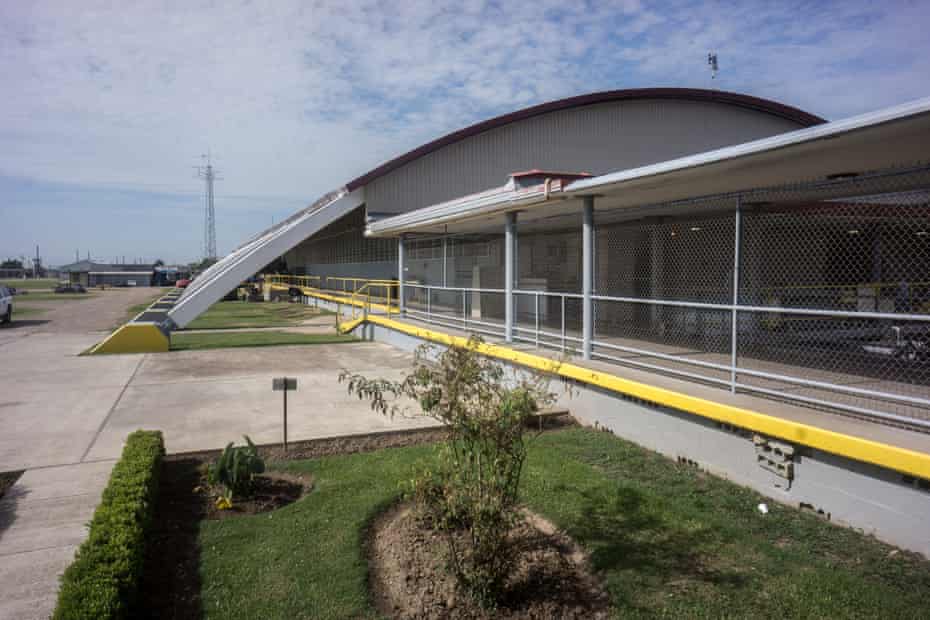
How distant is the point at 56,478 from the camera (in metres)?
6.46

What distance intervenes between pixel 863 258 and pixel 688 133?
932 cm

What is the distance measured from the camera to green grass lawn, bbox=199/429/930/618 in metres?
4.01

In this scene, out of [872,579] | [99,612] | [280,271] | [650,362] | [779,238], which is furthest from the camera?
[280,271]

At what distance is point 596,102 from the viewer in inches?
910

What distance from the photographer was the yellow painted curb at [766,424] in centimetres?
464

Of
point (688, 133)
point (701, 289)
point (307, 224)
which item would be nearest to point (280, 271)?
point (307, 224)

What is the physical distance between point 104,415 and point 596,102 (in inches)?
758

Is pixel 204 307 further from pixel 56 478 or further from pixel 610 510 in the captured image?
pixel 610 510

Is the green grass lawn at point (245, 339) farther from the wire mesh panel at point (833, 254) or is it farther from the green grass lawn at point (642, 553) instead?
the green grass lawn at point (642, 553)

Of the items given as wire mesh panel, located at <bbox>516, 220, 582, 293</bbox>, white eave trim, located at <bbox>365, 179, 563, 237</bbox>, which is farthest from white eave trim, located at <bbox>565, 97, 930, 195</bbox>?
wire mesh panel, located at <bbox>516, 220, 582, 293</bbox>

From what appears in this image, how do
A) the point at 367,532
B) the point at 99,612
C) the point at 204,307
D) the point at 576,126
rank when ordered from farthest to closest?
the point at 576,126, the point at 204,307, the point at 367,532, the point at 99,612

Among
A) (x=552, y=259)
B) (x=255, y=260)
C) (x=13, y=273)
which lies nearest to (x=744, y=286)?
(x=552, y=259)

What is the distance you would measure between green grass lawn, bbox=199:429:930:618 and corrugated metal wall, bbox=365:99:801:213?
1701 centimetres

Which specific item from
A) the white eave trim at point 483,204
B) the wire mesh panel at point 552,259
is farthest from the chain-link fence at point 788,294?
the white eave trim at point 483,204
